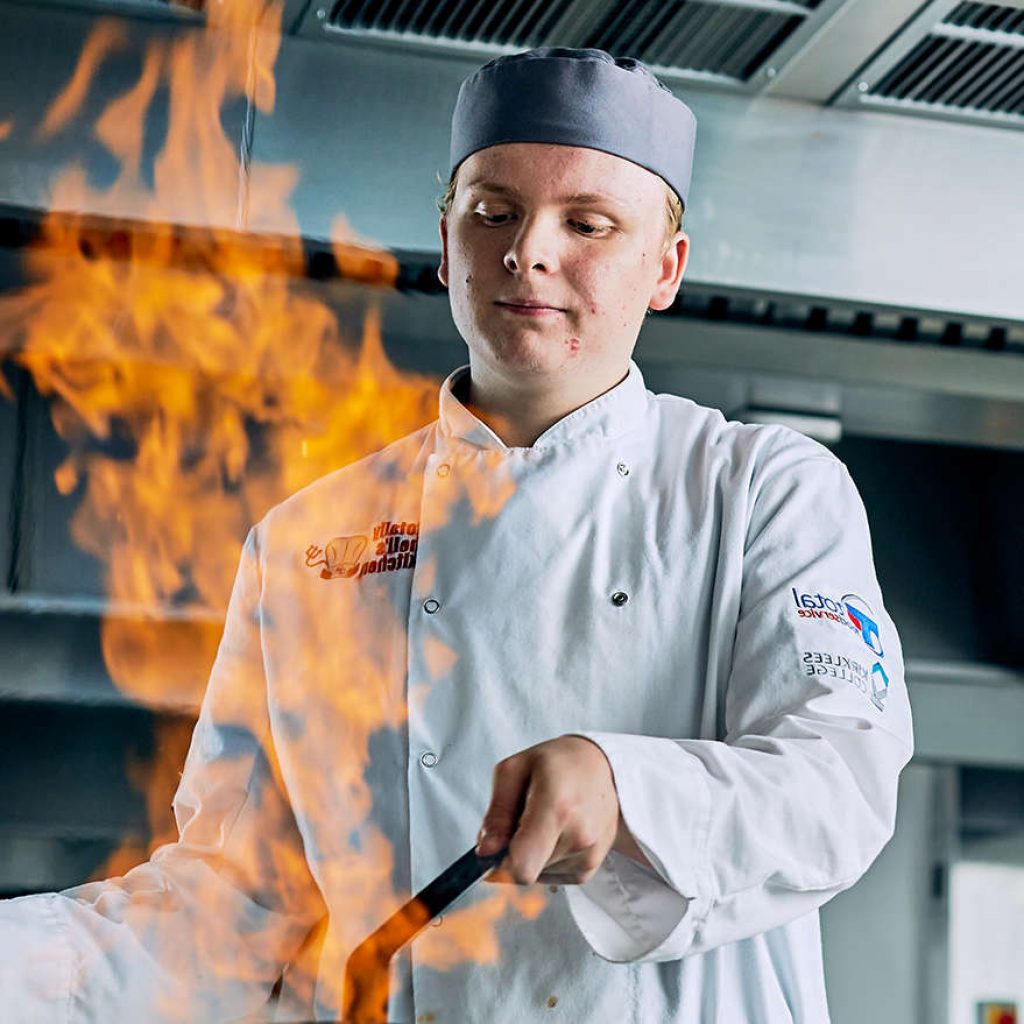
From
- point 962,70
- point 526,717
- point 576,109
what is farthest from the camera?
point 962,70

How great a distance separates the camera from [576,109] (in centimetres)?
147

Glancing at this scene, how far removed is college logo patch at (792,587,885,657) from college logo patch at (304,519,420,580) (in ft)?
1.27

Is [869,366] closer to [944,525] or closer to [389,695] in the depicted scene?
[944,525]

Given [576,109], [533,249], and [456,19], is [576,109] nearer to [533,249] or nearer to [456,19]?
[533,249]

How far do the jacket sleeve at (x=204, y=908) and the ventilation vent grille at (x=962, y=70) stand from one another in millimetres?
1011

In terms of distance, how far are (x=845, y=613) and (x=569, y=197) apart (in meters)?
0.46

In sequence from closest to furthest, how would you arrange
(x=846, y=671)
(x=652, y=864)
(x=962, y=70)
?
(x=652, y=864) < (x=846, y=671) < (x=962, y=70)

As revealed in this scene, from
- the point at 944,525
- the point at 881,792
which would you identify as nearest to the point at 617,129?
the point at 881,792

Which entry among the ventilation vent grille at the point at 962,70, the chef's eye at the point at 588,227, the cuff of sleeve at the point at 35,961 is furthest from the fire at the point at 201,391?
the ventilation vent grille at the point at 962,70

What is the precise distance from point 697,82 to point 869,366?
1.69 ft

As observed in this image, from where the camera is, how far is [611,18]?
5.89 ft

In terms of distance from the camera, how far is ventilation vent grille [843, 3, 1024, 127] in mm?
1848

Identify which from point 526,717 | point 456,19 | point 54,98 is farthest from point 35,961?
point 456,19

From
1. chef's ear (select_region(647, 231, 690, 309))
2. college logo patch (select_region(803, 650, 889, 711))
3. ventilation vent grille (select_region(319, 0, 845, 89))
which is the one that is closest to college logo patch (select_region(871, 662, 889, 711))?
college logo patch (select_region(803, 650, 889, 711))
